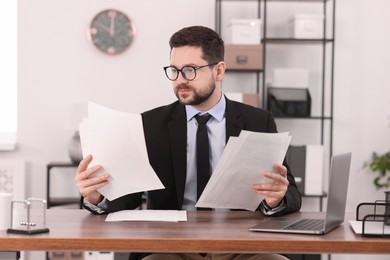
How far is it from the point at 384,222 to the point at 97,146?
0.89 m

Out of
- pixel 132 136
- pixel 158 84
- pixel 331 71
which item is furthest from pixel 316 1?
pixel 132 136

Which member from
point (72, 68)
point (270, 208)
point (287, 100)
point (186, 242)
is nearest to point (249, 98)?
point (287, 100)

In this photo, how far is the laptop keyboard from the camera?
210 centimetres

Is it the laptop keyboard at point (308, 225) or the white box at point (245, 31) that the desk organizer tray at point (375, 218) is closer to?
the laptop keyboard at point (308, 225)

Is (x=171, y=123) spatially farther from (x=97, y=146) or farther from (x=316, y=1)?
(x=316, y=1)

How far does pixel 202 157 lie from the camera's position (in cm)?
272

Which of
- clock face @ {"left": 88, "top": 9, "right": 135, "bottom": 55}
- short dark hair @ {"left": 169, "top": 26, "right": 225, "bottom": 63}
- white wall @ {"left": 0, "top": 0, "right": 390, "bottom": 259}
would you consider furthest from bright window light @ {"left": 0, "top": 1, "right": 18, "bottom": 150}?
short dark hair @ {"left": 169, "top": 26, "right": 225, "bottom": 63}

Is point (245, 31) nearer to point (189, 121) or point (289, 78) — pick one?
point (289, 78)

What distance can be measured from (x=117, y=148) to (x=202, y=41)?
2.18ft

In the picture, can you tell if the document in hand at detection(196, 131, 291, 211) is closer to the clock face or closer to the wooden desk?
the wooden desk

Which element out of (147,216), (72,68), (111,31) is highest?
(111,31)

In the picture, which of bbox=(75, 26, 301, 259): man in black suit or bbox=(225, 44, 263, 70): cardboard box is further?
bbox=(225, 44, 263, 70): cardboard box

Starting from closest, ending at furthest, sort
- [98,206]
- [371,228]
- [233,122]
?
[371,228], [98,206], [233,122]

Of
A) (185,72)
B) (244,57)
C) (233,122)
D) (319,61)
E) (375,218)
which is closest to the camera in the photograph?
(375,218)
